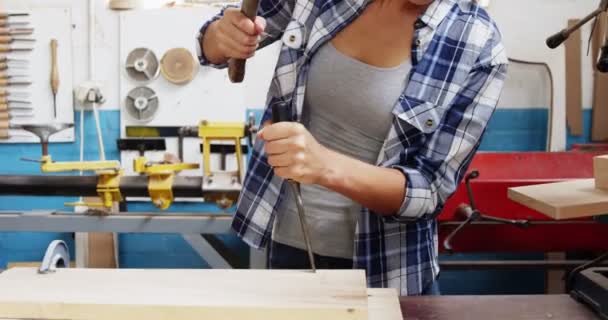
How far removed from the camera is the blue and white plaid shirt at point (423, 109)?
96 cm

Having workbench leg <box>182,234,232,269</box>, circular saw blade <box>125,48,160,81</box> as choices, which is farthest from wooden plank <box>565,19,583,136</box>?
circular saw blade <box>125,48,160,81</box>

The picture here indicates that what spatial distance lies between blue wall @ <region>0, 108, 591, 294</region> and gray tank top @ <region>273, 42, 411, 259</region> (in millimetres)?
1826

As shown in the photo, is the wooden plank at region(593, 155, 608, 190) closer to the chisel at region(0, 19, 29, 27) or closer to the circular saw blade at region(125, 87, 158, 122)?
the circular saw blade at region(125, 87, 158, 122)

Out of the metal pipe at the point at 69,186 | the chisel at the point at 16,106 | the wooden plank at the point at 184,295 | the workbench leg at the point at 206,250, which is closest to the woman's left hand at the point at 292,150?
the wooden plank at the point at 184,295

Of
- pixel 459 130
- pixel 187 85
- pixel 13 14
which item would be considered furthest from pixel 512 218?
pixel 13 14

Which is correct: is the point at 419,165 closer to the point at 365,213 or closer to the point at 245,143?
the point at 365,213

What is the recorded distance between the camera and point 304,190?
3.44ft

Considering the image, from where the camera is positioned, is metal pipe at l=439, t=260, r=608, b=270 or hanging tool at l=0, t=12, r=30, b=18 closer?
metal pipe at l=439, t=260, r=608, b=270

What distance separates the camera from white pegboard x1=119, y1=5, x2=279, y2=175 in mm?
2760

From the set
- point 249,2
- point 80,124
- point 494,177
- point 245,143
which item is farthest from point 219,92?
point 249,2

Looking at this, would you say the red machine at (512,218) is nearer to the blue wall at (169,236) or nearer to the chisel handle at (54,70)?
the blue wall at (169,236)

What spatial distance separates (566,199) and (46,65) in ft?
8.88

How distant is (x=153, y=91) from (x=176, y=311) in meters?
2.27

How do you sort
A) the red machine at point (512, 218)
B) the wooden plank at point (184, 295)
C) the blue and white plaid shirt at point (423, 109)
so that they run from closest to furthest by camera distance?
1. the wooden plank at point (184, 295)
2. the blue and white plaid shirt at point (423, 109)
3. the red machine at point (512, 218)
